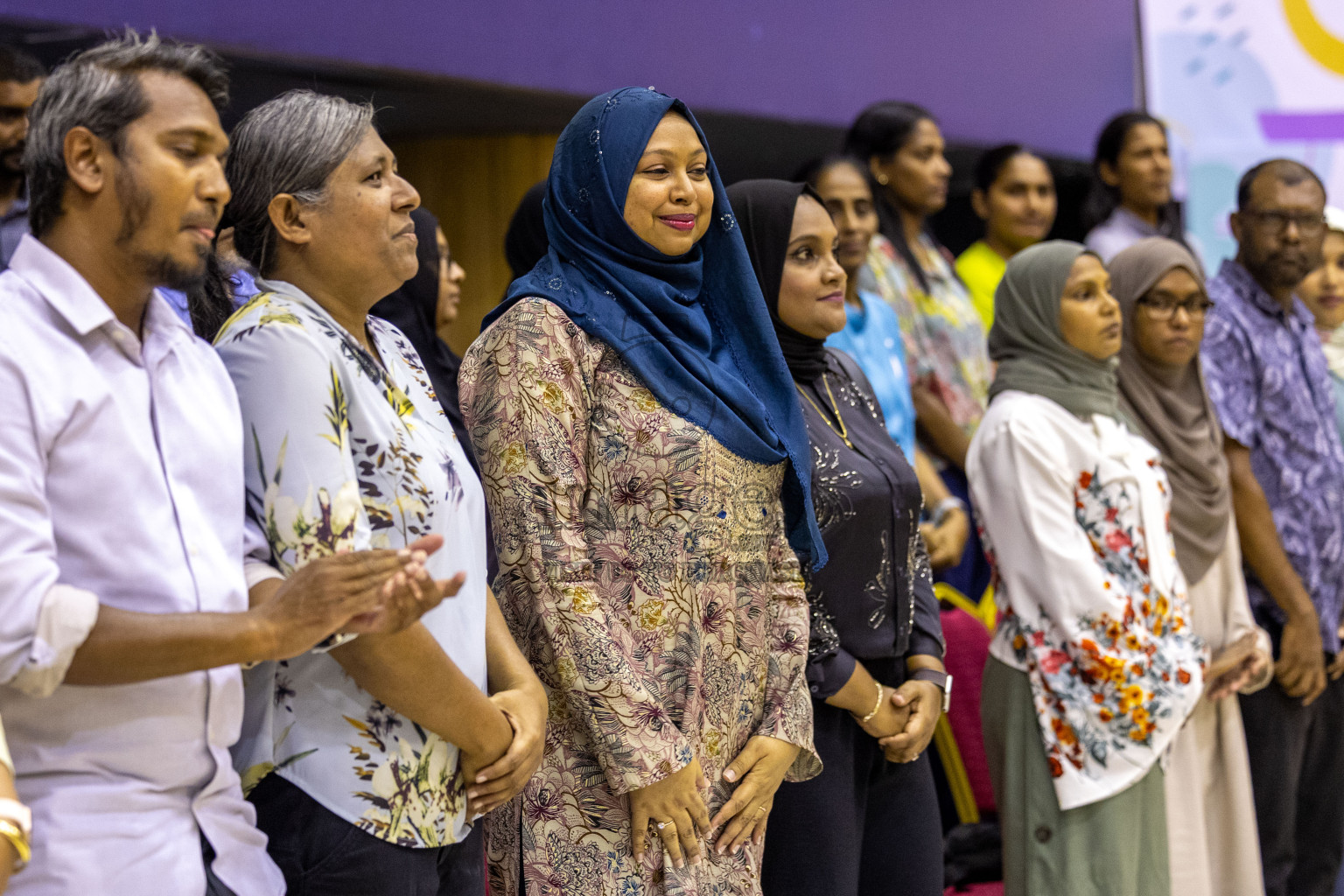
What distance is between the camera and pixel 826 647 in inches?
87.0

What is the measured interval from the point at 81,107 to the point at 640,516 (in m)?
0.86

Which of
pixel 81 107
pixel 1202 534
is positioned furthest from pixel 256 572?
pixel 1202 534

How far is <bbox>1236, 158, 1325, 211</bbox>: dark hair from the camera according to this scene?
393cm

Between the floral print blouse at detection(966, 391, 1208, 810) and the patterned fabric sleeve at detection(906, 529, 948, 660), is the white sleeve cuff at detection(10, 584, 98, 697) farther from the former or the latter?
the floral print blouse at detection(966, 391, 1208, 810)

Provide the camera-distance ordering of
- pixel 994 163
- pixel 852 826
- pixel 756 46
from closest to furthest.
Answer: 1. pixel 852 826
2. pixel 756 46
3. pixel 994 163

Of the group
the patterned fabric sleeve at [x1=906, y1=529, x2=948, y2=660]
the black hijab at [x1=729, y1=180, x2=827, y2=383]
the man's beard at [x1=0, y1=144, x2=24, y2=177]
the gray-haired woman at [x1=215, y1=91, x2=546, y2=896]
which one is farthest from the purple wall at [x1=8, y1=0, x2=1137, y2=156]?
the patterned fabric sleeve at [x1=906, y1=529, x2=948, y2=660]

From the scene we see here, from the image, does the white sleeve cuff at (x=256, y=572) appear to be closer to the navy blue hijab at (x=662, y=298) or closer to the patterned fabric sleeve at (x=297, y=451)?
the patterned fabric sleeve at (x=297, y=451)

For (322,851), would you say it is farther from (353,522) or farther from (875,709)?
(875,709)

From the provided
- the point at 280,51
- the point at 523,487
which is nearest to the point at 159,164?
the point at 523,487

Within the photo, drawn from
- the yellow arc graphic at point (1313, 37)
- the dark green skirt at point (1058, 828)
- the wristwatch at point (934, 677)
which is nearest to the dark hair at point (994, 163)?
the yellow arc graphic at point (1313, 37)

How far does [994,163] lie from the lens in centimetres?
468

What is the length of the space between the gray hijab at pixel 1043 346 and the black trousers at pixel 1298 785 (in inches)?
38.8

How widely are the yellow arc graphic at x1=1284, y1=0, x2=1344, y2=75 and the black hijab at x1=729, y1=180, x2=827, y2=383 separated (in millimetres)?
3906

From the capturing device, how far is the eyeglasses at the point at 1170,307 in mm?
3268
